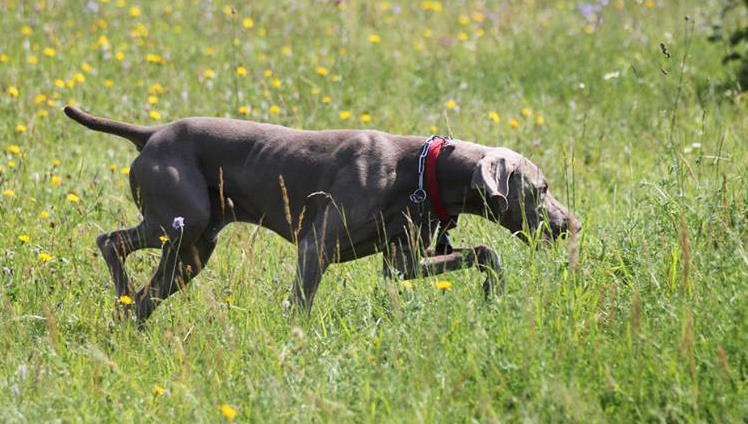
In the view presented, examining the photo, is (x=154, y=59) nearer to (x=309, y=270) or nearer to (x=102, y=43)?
(x=102, y=43)

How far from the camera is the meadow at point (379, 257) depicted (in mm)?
3736

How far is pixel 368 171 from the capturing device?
202 inches

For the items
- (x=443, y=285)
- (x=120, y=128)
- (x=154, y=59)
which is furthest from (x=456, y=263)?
(x=154, y=59)

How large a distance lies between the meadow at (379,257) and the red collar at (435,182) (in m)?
0.28

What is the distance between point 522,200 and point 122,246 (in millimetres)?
1864

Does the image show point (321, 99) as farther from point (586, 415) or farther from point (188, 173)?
point (586, 415)

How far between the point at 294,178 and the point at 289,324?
101cm

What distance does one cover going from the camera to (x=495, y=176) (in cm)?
499

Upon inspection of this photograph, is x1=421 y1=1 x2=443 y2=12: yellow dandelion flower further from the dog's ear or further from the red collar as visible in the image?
the dog's ear

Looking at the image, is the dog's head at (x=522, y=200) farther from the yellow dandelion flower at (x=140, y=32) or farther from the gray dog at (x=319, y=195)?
the yellow dandelion flower at (x=140, y=32)

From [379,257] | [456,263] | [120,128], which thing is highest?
[120,128]

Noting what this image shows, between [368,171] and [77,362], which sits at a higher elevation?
[368,171]

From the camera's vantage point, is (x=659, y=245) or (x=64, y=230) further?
(x=64, y=230)

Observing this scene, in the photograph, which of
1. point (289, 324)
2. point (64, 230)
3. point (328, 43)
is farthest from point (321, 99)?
point (289, 324)
